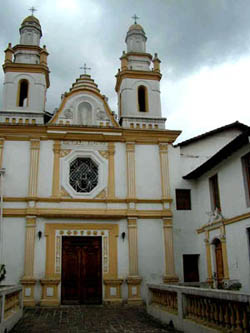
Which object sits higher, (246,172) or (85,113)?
(85,113)

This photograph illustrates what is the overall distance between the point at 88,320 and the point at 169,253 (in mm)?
5398

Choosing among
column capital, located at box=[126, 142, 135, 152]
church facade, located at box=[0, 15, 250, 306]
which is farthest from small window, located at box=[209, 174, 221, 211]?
column capital, located at box=[126, 142, 135, 152]

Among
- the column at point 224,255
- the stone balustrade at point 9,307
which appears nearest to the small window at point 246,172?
the column at point 224,255

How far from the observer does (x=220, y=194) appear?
48.3 feet

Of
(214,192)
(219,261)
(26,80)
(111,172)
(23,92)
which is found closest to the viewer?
(219,261)

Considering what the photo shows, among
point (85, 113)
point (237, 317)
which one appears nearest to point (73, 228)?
point (85, 113)

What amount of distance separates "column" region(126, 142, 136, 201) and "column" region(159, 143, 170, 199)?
126cm

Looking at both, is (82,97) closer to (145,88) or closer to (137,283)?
(145,88)

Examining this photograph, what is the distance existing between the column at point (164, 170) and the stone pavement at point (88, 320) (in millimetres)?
4864

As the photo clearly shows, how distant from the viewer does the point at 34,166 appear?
16.1 metres

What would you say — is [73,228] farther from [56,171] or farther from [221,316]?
[221,316]

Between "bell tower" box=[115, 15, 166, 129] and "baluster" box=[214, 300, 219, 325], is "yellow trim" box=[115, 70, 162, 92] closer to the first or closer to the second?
"bell tower" box=[115, 15, 166, 129]

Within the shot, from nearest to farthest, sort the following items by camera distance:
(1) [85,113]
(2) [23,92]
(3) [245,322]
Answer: (3) [245,322], (1) [85,113], (2) [23,92]

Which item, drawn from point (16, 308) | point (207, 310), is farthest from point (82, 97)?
point (207, 310)
